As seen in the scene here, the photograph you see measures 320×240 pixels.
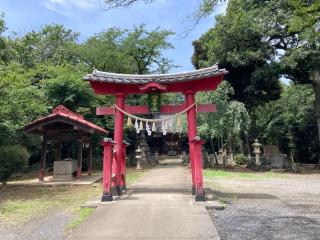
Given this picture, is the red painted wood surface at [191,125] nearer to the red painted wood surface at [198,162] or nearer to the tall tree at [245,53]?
→ the red painted wood surface at [198,162]

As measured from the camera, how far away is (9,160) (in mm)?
12922

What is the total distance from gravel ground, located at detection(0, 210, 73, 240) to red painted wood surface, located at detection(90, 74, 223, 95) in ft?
13.1

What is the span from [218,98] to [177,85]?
13391mm

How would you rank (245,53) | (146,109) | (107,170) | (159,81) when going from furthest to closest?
(245,53) → (146,109) → (159,81) → (107,170)

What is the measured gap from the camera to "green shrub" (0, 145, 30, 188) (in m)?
12.9

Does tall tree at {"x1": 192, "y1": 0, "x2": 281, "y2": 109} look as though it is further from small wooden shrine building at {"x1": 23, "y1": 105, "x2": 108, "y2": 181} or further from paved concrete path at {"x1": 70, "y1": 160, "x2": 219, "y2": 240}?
paved concrete path at {"x1": 70, "y1": 160, "x2": 219, "y2": 240}

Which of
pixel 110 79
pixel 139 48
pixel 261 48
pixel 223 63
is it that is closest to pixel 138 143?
pixel 139 48

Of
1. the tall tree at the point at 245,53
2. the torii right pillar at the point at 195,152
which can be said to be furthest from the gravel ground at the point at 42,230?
the tall tree at the point at 245,53

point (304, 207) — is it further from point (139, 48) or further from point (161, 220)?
point (139, 48)

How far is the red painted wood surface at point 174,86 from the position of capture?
33.3ft

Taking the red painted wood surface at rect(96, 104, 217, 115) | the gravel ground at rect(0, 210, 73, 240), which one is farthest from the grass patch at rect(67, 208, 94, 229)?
the red painted wood surface at rect(96, 104, 217, 115)

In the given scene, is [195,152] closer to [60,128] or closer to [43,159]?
[60,128]

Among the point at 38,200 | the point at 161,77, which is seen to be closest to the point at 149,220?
the point at 161,77

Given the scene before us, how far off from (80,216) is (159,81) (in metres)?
4.44
